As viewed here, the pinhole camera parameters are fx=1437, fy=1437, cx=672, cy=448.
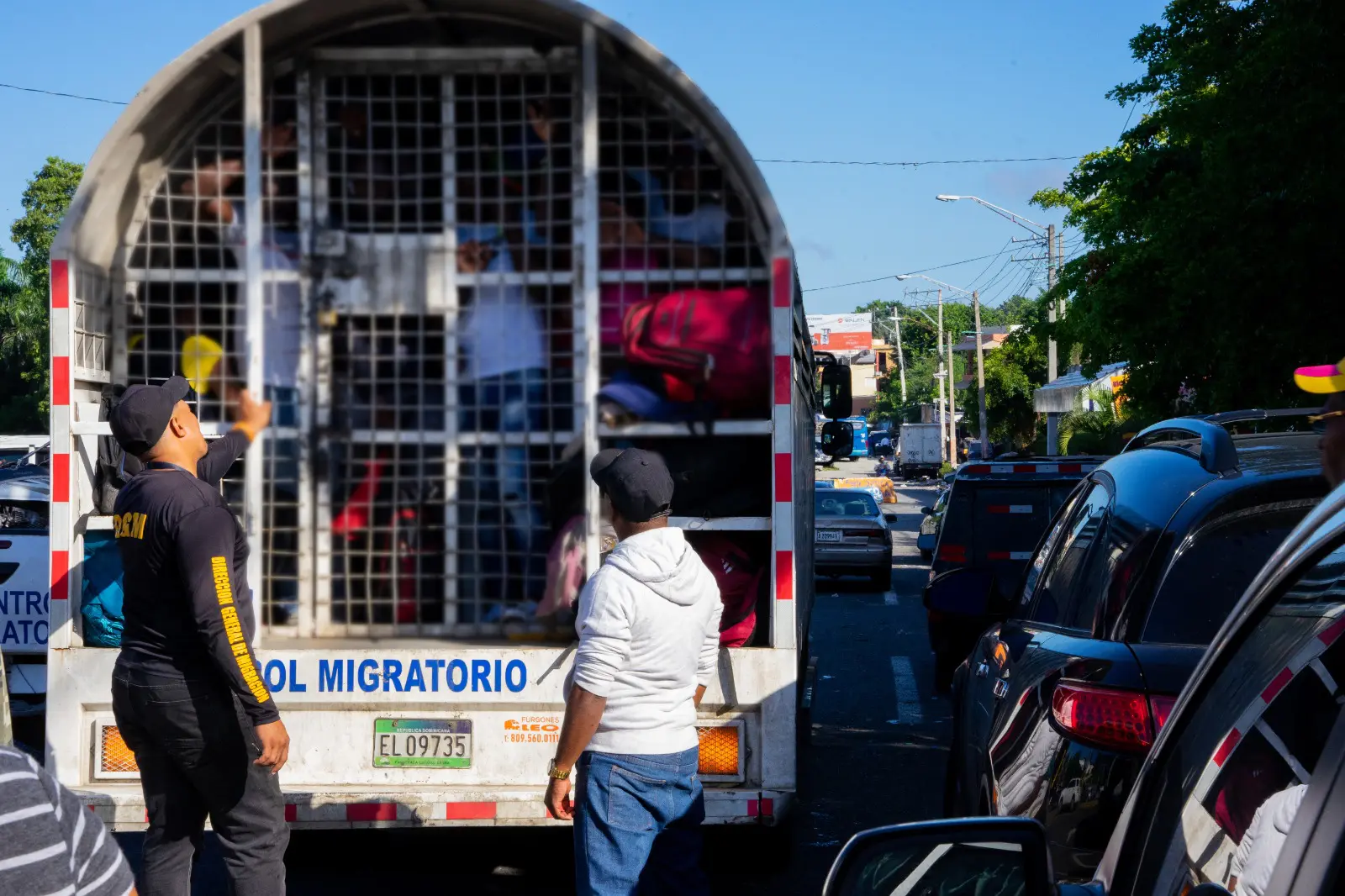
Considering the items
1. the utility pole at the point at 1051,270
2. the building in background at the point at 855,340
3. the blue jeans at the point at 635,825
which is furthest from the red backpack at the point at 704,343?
Result: the building in background at the point at 855,340

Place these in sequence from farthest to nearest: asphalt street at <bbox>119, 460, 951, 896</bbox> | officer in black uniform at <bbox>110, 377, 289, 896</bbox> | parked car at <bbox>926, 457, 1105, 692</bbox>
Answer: parked car at <bbox>926, 457, 1105, 692</bbox> → asphalt street at <bbox>119, 460, 951, 896</bbox> → officer in black uniform at <bbox>110, 377, 289, 896</bbox>

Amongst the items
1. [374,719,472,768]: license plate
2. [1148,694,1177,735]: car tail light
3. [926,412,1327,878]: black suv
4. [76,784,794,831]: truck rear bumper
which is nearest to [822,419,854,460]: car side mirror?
[76,784,794,831]: truck rear bumper

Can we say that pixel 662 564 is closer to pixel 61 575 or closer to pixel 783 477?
pixel 783 477

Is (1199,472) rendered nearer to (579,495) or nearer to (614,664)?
(614,664)

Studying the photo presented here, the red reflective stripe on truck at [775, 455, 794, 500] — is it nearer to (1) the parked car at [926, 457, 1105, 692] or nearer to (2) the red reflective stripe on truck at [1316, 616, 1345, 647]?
(2) the red reflective stripe on truck at [1316, 616, 1345, 647]

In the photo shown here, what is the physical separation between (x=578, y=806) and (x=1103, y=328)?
11.2 meters

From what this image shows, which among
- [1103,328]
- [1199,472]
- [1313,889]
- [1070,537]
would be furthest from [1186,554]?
[1103,328]

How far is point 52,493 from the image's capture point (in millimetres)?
5340

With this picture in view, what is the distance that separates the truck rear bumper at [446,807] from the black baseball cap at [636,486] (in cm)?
160

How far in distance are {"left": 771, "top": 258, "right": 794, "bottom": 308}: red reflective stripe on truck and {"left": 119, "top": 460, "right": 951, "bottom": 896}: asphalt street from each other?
2.23 m

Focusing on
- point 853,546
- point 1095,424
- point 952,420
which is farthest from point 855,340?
point 853,546

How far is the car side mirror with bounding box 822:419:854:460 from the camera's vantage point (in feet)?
37.2

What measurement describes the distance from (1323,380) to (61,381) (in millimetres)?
4248

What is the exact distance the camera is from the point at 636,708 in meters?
4.18
